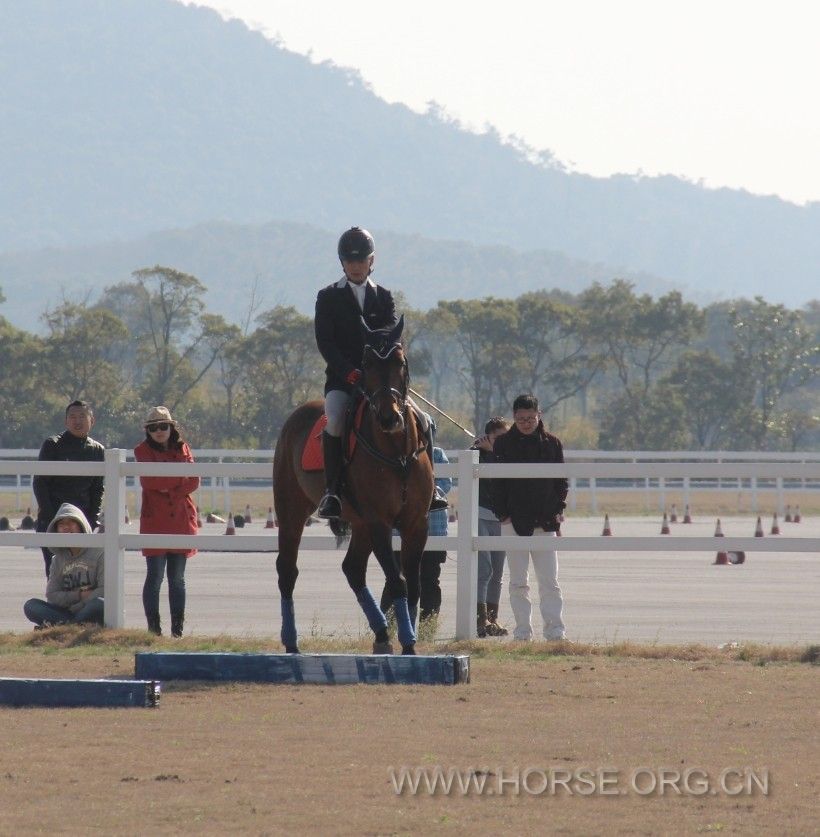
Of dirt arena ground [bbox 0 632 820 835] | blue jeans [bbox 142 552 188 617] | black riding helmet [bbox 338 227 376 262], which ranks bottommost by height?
dirt arena ground [bbox 0 632 820 835]

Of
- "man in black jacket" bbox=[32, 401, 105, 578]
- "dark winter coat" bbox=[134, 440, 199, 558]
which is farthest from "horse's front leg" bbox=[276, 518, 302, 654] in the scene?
"man in black jacket" bbox=[32, 401, 105, 578]

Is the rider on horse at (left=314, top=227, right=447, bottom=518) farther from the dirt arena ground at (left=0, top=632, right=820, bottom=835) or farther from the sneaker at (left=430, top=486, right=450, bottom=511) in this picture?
the dirt arena ground at (left=0, top=632, right=820, bottom=835)

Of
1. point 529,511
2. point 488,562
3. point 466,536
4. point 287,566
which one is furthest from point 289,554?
point 488,562

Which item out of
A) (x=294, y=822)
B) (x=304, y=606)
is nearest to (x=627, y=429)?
(x=304, y=606)

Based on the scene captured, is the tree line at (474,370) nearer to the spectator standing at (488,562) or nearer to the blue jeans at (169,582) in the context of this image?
the spectator standing at (488,562)

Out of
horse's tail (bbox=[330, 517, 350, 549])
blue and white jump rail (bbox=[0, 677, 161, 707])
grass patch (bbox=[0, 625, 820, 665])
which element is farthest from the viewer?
grass patch (bbox=[0, 625, 820, 665])

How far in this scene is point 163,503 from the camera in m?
14.6

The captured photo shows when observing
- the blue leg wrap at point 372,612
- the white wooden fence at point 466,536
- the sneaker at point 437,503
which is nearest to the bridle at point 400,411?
the sneaker at point 437,503

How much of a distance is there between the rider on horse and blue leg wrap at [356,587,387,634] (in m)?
0.82

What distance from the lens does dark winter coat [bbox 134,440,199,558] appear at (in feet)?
47.5

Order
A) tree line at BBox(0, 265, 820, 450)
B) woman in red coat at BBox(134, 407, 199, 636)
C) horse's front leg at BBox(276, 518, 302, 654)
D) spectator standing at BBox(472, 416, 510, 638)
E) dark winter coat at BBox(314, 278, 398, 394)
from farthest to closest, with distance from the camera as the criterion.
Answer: tree line at BBox(0, 265, 820, 450)
spectator standing at BBox(472, 416, 510, 638)
woman in red coat at BBox(134, 407, 199, 636)
horse's front leg at BBox(276, 518, 302, 654)
dark winter coat at BBox(314, 278, 398, 394)

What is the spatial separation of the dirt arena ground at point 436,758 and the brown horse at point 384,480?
80cm

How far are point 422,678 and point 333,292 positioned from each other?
2.50 metres

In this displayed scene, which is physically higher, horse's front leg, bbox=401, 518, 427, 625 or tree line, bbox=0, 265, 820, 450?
tree line, bbox=0, 265, 820, 450
